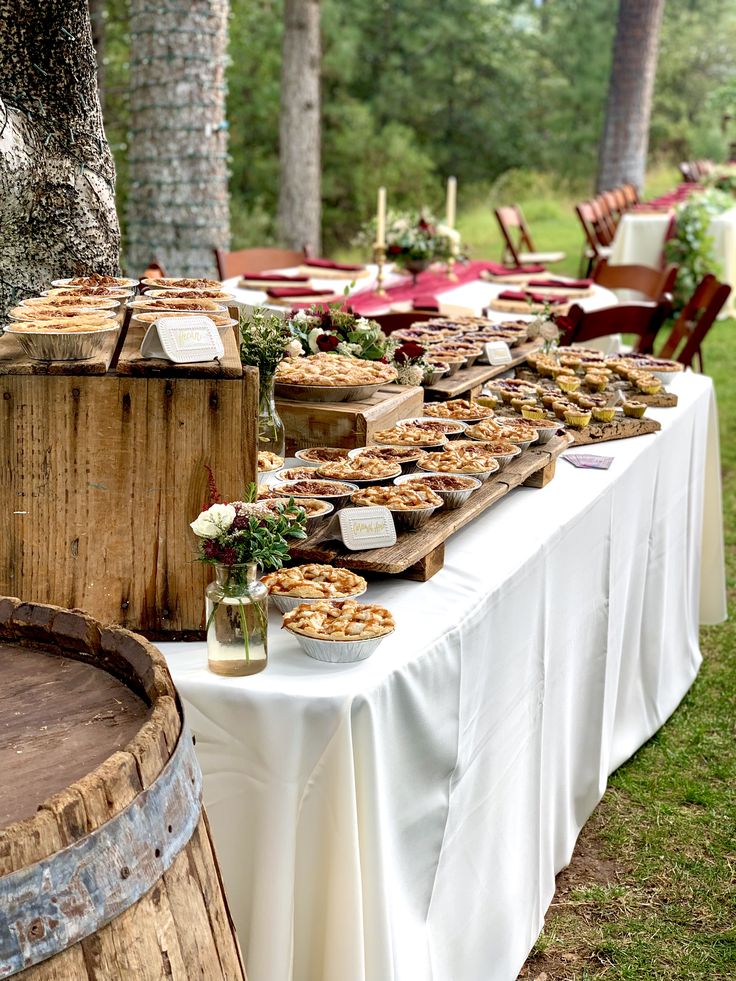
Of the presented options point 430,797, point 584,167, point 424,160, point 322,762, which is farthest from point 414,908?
point 584,167

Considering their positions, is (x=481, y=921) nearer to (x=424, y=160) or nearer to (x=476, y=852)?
(x=476, y=852)

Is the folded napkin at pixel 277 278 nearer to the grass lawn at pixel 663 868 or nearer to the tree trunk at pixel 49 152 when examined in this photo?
the grass lawn at pixel 663 868

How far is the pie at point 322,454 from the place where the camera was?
2.49 meters

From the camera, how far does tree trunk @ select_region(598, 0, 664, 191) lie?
1323 centimetres

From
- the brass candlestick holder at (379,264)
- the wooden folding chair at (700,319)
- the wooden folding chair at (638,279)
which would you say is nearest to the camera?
the wooden folding chair at (700,319)

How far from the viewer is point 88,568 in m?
1.83

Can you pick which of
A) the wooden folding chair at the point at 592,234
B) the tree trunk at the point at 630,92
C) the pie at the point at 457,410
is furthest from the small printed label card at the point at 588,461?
the tree trunk at the point at 630,92

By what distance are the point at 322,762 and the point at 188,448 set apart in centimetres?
52

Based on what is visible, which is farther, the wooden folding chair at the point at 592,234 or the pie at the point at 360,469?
the wooden folding chair at the point at 592,234

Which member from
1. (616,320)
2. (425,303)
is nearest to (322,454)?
(616,320)

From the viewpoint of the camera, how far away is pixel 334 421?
101 inches

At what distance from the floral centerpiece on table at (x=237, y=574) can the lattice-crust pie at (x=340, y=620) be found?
7 cm

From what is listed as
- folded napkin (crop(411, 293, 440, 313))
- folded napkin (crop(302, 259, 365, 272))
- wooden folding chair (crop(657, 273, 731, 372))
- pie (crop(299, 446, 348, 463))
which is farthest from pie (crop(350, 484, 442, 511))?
folded napkin (crop(302, 259, 365, 272))

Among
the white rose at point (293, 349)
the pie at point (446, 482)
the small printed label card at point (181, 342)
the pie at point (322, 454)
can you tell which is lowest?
the pie at point (322, 454)
